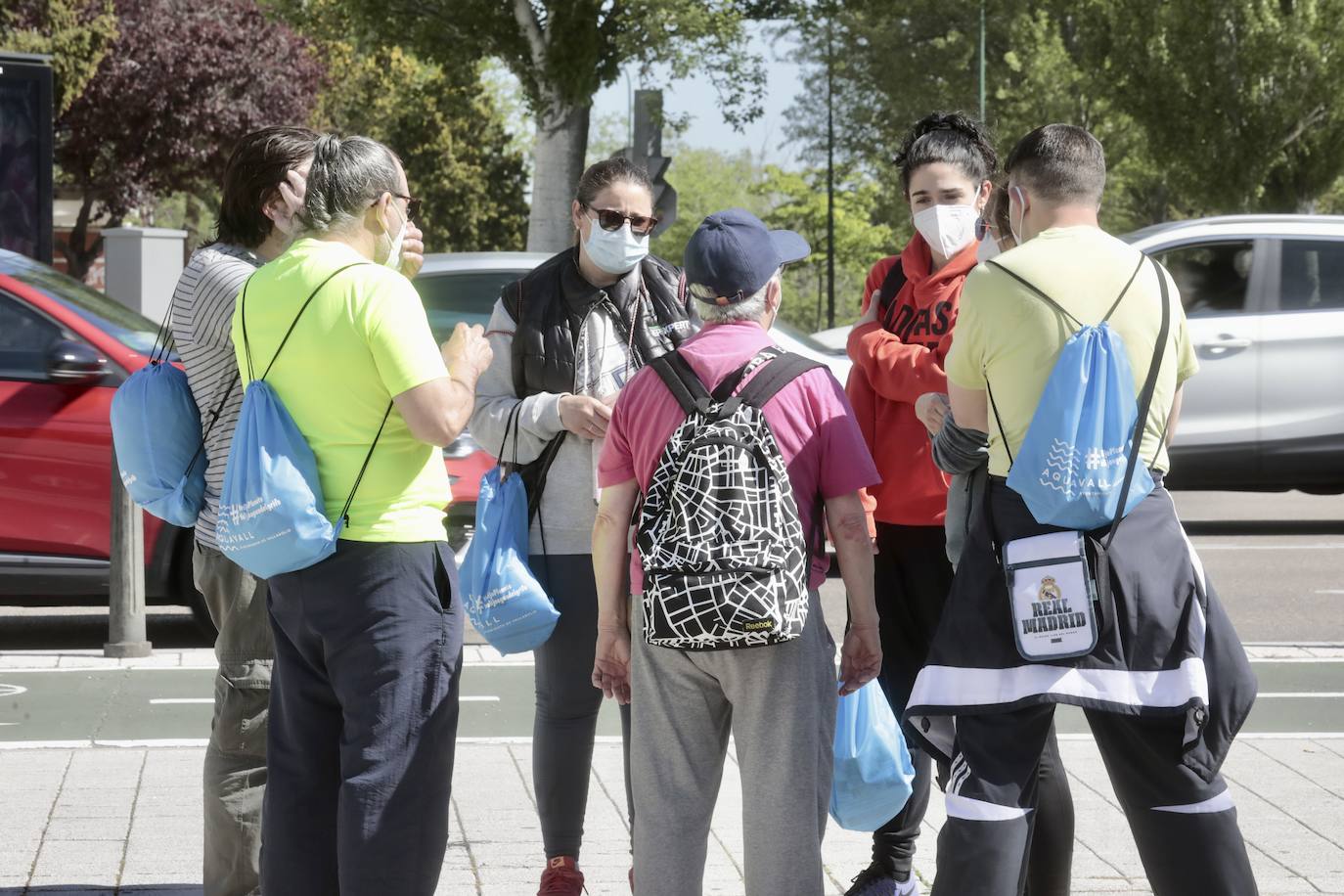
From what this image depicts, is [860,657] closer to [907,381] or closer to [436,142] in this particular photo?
[907,381]

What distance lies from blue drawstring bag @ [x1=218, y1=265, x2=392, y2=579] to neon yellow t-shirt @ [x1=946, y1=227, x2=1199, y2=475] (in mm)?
1156

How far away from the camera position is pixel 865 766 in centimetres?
356

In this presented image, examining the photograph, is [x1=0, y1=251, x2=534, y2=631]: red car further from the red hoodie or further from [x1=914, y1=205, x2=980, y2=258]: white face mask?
[x1=914, y1=205, x2=980, y2=258]: white face mask

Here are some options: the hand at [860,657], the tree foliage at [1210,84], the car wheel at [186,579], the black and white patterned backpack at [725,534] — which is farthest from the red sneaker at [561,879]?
the tree foliage at [1210,84]

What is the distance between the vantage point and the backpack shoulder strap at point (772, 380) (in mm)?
3229

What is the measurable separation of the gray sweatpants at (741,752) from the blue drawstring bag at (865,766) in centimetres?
23

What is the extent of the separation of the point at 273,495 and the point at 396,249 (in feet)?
2.03

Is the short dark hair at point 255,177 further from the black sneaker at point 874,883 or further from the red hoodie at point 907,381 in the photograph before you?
the black sneaker at point 874,883

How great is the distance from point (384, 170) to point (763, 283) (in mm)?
795

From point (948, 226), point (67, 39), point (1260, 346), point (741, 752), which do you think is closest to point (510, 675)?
point (948, 226)

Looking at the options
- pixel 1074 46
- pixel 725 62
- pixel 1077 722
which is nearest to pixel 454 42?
pixel 725 62

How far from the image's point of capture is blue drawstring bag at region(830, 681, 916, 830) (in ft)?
11.7

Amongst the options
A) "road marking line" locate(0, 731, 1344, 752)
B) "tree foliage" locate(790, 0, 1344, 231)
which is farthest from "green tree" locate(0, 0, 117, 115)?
"road marking line" locate(0, 731, 1344, 752)

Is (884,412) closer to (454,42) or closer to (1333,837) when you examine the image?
(1333,837)
